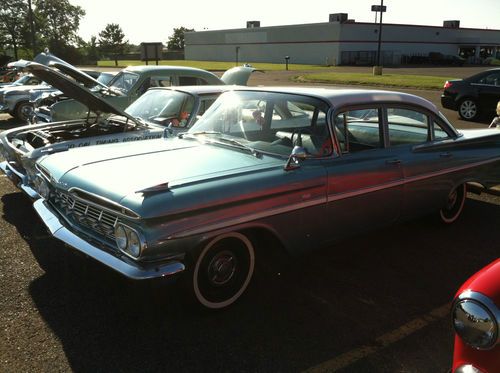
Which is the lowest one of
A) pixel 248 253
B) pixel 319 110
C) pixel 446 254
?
pixel 446 254

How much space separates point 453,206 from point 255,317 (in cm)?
310

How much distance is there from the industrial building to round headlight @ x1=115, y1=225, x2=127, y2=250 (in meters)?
59.0

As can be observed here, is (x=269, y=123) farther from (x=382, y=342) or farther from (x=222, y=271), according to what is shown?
(x=382, y=342)

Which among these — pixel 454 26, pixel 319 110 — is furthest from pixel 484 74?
pixel 454 26

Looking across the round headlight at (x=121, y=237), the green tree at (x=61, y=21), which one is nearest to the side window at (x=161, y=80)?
the round headlight at (x=121, y=237)

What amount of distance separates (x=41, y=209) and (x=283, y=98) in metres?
2.26

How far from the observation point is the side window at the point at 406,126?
4395mm

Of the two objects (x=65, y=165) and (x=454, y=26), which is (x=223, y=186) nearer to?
(x=65, y=165)

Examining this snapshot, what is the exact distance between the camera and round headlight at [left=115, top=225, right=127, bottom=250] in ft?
9.86

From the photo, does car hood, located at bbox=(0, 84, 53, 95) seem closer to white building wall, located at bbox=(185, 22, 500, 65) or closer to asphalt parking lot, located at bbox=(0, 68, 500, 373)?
asphalt parking lot, located at bbox=(0, 68, 500, 373)

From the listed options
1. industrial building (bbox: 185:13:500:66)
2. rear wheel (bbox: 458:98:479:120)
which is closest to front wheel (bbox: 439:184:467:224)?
rear wheel (bbox: 458:98:479:120)

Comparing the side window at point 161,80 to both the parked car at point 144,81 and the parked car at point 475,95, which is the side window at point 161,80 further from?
the parked car at point 475,95

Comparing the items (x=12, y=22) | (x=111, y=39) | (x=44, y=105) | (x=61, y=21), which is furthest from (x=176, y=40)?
(x=44, y=105)

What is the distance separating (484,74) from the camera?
1327 cm
